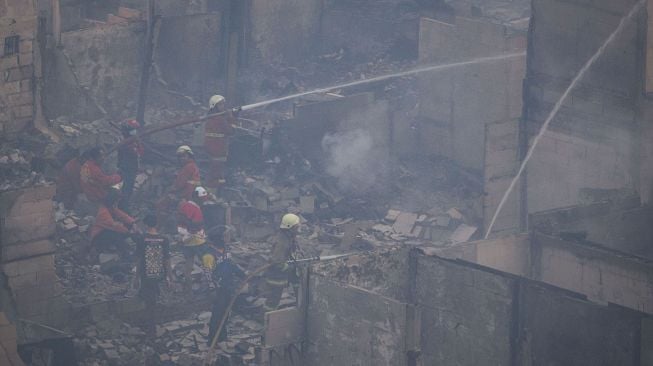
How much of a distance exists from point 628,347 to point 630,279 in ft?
6.78

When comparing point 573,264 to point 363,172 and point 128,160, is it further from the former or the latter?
point 128,160

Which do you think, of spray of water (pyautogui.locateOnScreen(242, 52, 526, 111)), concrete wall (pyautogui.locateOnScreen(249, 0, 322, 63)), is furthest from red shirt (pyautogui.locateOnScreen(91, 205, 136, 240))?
concrete wall (pyautogui.locateOnScreen(249, 0, 322, 63))

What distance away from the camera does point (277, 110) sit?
23.3 m

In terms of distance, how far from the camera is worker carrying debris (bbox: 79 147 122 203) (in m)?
17.7

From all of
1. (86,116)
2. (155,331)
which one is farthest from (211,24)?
(155,331)

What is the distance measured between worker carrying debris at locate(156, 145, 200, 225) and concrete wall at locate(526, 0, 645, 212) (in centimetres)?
570

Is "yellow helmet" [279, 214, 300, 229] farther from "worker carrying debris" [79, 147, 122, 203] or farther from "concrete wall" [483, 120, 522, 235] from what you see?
"concrete wall" [483, 120, 522, 235]

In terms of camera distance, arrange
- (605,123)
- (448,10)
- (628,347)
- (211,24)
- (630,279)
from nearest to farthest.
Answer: (628,347) < (630,279) < (605,123) < (211,24) < (448,10)

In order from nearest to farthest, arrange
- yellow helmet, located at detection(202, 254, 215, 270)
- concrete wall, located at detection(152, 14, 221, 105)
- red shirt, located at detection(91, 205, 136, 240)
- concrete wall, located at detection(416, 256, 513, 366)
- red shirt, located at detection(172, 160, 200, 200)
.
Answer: concrete wall, located at detection(416, 256, 513, 366) < yellow helmet, located at detection(202, 254, 215, 270) < red shirt, located at detection(91, 205, 136, 240) < red shirt, located at detection(172, 160, 200, 200) < concrete wall, located at detection(152, 14, 221, 105)

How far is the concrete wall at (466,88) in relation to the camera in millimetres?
20484

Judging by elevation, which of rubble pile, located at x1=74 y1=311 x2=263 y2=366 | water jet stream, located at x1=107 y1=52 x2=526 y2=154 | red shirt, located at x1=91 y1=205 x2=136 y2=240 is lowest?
rubble pile, located at x1=74 y1=311 x2=263 y2=366

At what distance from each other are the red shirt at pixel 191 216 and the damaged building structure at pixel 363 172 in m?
0.90

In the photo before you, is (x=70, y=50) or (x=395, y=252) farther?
(x=70, y=50)

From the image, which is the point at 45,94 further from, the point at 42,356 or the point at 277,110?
the point at 42,356
